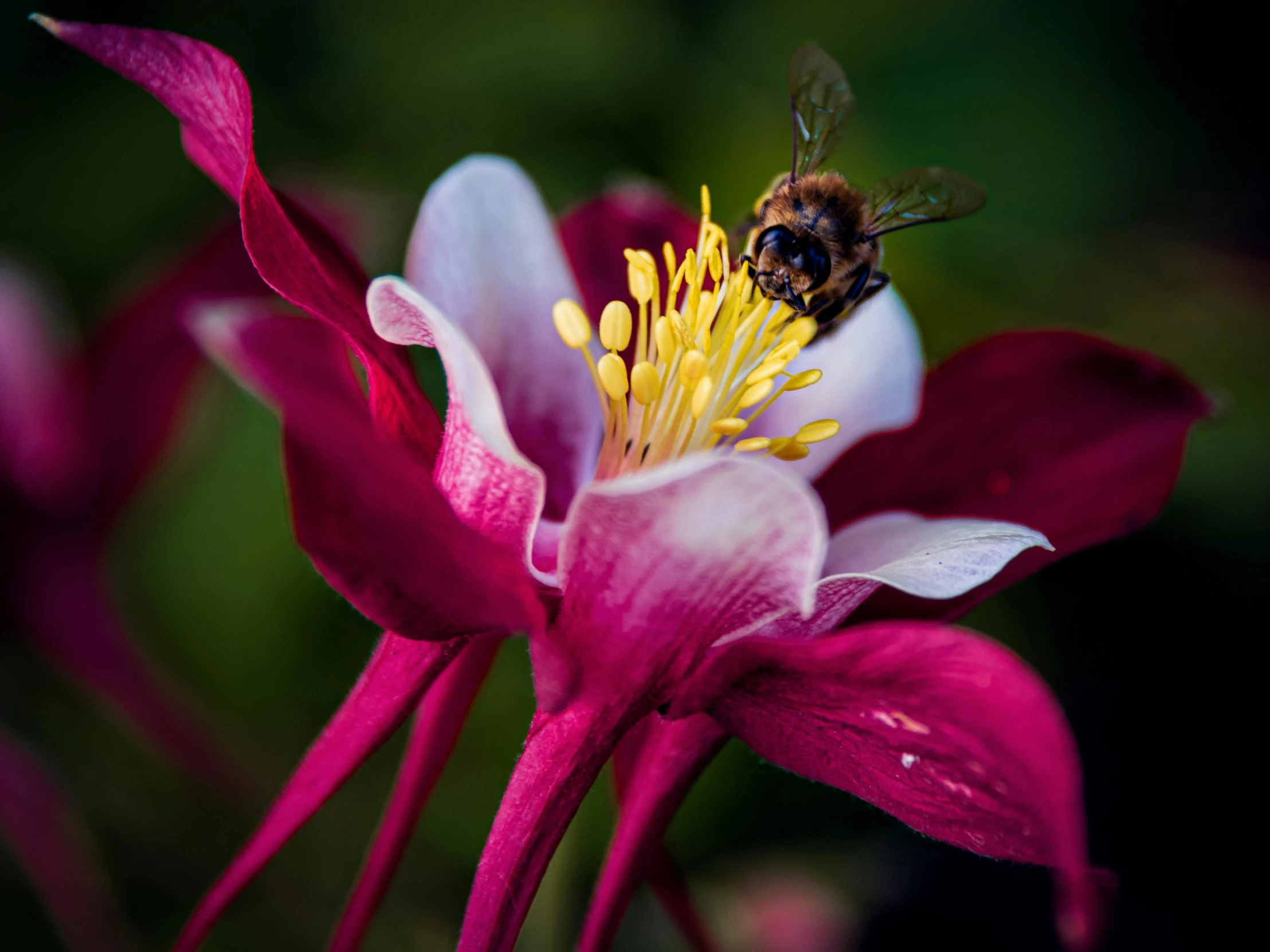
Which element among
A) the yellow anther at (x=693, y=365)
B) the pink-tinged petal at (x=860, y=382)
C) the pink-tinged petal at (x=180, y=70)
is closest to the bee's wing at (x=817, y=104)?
the pink-tinged petal at (x=860, y=382)

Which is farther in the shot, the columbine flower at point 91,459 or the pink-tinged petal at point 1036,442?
the columbine flower at point 91,459

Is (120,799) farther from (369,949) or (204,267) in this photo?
(204,267)

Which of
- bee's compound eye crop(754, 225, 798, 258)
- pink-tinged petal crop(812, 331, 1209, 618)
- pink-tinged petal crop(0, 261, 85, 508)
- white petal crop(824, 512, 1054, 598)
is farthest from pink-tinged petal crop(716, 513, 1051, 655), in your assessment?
pink-tinged petal crop(0, 261, 85, 508)

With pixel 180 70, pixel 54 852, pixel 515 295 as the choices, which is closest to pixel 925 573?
pixel 515 295

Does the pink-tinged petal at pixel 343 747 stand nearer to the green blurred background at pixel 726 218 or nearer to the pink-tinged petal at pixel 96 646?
the green blurred background at pixel 726 218

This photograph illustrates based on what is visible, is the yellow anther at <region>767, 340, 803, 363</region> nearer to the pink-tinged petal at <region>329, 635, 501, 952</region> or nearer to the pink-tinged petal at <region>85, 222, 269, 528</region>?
the pink-tinged petal at <region>329, 635, 501, 952</region>

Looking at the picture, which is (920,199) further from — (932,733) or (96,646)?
(96,646)

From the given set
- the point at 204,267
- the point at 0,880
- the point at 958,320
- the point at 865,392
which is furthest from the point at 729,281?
the point at 0,880
